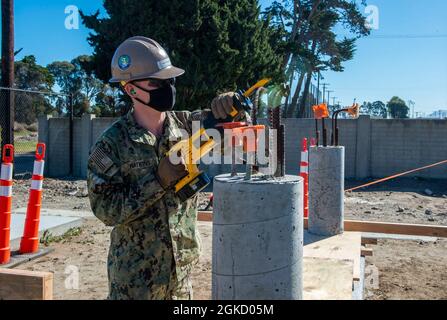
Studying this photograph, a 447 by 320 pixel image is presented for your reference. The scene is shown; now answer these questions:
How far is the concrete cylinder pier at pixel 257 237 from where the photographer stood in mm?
2223

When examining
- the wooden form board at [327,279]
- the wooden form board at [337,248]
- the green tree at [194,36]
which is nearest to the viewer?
the wooden form board at [327,279]

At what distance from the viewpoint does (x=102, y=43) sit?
54.5 ft

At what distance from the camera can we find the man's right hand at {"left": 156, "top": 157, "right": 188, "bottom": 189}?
2.06 m

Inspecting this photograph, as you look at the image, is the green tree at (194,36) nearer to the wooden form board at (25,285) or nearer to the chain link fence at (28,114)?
the chain link fence at (28,114)

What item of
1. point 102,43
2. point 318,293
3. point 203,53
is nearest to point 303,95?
point 203,53

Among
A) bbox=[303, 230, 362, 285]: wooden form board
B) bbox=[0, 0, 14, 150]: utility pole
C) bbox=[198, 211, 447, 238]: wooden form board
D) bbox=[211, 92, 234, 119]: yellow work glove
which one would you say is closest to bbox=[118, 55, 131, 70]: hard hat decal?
bbox=[211, 92, 234, 119]: yellow work glove

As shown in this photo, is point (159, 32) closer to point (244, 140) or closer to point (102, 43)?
point (102, 43)

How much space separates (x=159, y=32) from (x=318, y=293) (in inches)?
528

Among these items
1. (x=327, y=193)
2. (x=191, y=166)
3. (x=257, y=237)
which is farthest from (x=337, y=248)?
(x=191, y=166)

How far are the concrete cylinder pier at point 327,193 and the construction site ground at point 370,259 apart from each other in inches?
26.8

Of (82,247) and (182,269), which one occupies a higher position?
(182,269)

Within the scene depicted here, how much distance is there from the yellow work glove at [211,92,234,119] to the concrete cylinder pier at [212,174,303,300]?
1.21 ft

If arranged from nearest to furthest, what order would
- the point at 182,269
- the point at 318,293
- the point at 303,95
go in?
the point at 182,269
the point at 318,293
the point at 303,95

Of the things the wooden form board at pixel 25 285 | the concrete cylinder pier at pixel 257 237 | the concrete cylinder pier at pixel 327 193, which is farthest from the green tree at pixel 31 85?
the concrete cylinder pier at pixel 257 237
